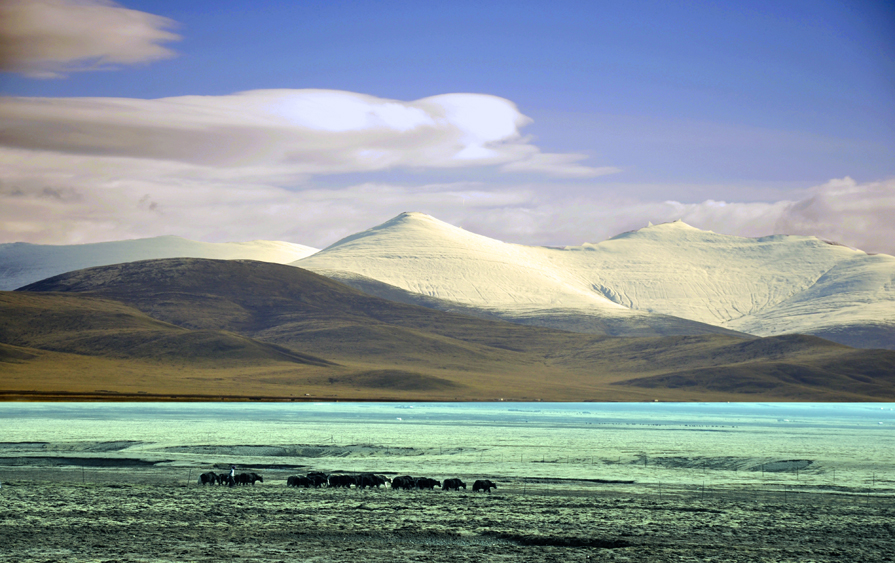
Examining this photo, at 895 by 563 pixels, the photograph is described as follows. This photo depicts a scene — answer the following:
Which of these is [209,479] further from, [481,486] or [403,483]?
[481,486]

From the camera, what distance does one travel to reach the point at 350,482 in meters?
32.8

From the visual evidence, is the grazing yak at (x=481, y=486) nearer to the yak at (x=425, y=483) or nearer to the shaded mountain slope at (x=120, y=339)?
the yak at (x=425, y=483)

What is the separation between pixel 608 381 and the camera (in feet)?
628

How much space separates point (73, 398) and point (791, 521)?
110607 millimetres

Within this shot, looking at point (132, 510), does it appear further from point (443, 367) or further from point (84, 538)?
point (443, 367)

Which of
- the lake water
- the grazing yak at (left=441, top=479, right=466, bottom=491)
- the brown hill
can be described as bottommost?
the lake water

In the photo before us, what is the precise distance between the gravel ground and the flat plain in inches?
2.5

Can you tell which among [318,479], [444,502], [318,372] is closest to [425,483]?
[444,502]

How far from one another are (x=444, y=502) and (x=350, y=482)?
17.5 feet

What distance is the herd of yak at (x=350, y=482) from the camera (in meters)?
32.1

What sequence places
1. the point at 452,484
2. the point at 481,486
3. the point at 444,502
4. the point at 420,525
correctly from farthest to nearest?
the point at 452,484 < the point at 481,486 < the point at 444,502 < the point at 420,525

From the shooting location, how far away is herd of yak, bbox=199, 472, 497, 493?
32.1 meters

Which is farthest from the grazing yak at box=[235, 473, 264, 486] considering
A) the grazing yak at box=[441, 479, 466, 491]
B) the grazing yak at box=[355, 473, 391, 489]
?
the grazing yak at box=[441, 479, 466, 491]

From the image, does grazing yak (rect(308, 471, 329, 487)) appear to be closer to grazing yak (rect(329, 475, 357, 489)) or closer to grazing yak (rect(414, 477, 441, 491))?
grazing yak (rect(329, 475, 357, 489))
